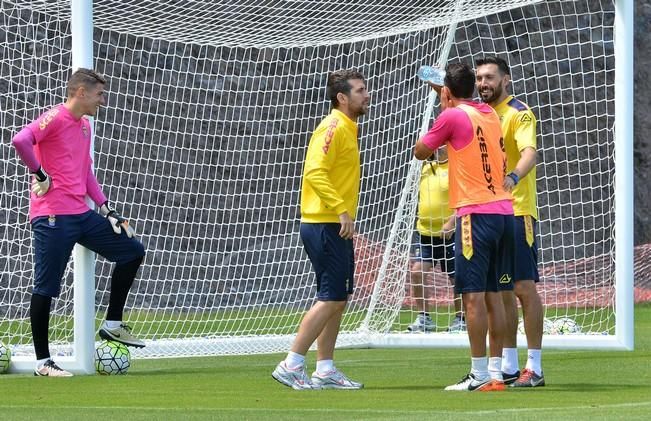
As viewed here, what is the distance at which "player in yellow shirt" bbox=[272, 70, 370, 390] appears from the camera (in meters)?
7.90

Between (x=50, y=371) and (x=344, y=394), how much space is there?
90.7 inches

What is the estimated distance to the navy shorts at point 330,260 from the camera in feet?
26.0

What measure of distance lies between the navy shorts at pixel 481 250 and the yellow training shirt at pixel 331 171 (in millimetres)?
709

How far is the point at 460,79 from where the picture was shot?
7.84m

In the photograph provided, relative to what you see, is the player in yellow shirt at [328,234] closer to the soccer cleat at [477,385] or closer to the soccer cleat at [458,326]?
the soccer cleat at [477,385]

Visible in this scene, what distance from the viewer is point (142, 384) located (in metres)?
8.30

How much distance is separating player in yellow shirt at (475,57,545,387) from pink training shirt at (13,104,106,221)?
2.64m

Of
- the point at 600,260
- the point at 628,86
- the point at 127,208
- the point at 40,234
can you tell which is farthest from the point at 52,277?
the point at 600,260

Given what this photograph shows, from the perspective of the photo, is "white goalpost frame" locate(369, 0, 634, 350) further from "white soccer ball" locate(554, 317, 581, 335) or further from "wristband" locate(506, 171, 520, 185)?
"wristband" locate(506, 171, 520, 185)

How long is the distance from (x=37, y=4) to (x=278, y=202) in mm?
5434

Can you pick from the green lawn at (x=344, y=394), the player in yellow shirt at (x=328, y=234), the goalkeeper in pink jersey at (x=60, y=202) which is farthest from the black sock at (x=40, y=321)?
the player in yellow shirt at (x=328, y=234)

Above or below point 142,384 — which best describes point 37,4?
above

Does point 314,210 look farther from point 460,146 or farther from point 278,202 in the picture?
point 278,202

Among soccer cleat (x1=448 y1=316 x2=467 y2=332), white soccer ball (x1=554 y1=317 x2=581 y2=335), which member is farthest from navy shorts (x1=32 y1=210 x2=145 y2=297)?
white soccer ball (x1=554 y1=317 x2=581 y2=335)
